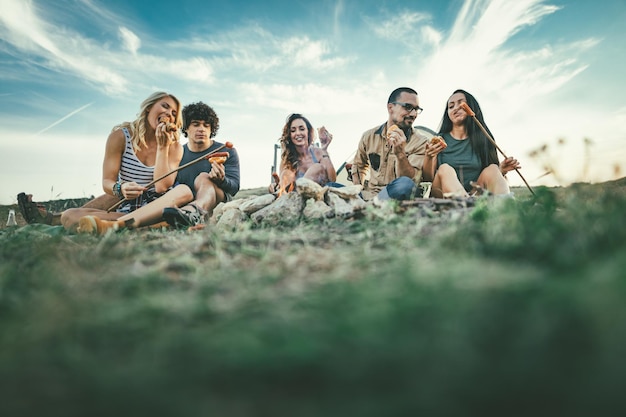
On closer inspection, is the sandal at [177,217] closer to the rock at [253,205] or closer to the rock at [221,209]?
the rock at [221,209]

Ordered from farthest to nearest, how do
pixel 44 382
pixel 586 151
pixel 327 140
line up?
pixel 327 140
pixel 586 151
pixel 44 382

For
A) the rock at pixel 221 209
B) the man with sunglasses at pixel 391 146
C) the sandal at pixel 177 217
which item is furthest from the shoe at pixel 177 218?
the man with sunglasses at pixel 391 146

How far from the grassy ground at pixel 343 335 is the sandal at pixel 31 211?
4.37 m

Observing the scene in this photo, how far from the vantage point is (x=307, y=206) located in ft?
12.9

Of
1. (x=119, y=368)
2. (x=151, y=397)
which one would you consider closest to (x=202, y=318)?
(x=119, y=368)

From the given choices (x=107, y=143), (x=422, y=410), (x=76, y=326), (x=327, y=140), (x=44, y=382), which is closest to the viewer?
(x=422, y=410)

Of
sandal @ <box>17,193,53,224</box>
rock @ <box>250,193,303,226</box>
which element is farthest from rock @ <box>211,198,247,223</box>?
sandal @ <box>17,193,53,224</box>

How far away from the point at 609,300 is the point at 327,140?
6.33 metres

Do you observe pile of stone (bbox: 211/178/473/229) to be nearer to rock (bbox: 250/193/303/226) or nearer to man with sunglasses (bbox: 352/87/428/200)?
rock (bbox: 250/193/303/226)

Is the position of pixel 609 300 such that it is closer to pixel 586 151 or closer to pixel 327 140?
pixel 586 151

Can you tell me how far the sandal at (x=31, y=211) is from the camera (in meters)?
5.21

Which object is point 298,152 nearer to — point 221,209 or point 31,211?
point 221,209

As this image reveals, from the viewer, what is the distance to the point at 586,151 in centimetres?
233

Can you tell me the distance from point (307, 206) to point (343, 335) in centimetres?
298
